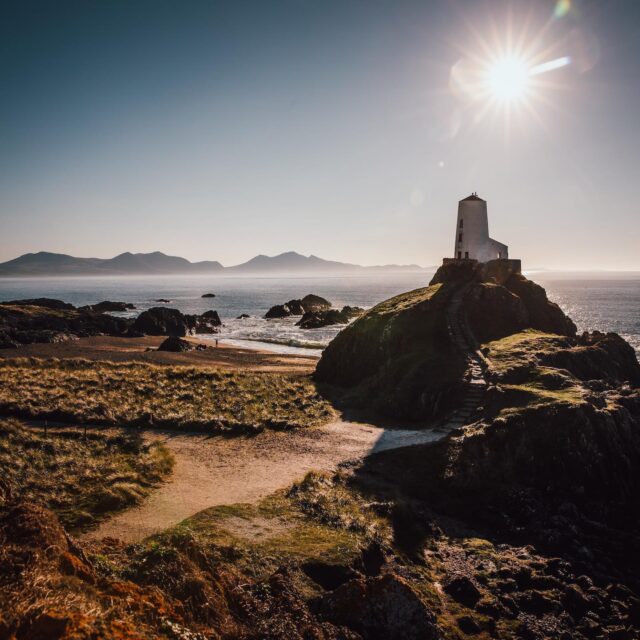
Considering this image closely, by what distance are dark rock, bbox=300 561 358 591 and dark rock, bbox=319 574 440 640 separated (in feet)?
4.65

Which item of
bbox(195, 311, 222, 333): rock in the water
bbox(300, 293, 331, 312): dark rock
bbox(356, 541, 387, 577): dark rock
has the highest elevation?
bbox(300, 293, 331, 312): dark rock

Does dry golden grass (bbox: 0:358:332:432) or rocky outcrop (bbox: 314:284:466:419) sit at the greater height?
rocky outcrop (bbox: 314:284:466:419)

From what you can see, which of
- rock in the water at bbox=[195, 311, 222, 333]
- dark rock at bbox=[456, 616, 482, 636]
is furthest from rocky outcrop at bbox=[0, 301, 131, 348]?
dark rock at bbox=[456, 616, 482, 636]

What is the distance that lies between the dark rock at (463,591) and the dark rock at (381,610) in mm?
3148

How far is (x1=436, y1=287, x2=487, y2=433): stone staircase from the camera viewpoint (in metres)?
25.0

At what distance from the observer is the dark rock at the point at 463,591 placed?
499 inches

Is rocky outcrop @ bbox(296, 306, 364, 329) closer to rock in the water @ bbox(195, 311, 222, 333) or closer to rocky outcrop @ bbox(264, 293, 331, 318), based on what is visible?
rocky outcrop @ bbox(264, 293, 331, 318)

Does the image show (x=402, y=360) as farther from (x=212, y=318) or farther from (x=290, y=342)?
(x=212, y=318)

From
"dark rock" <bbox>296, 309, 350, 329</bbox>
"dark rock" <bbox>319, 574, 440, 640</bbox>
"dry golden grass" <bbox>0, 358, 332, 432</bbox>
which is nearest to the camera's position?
"dark rock" <bbox>319, 574, 440, 640</bbox>

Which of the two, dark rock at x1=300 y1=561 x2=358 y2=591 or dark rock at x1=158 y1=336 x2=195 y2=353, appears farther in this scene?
dark rock at x1=158 y1=336 x2=195 y2=353

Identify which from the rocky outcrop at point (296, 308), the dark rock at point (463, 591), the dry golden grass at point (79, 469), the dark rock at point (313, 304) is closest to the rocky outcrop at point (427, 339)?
the dark rock at point (463, 591)

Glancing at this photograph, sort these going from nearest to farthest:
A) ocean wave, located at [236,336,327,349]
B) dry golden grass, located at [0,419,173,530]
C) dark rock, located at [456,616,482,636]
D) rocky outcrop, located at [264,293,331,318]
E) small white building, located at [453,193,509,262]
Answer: dark rock, located at [456,616,482,636] < dry golden grass, located at [0,419,173,530] < small white building, located at [453,193,509,262] < ocean wave, located at [236,336,327,349] < rocky outcrop, located at [264,293,331,318]

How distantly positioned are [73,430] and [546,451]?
2228 cm

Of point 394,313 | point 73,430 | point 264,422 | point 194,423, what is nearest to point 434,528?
point 264,422
